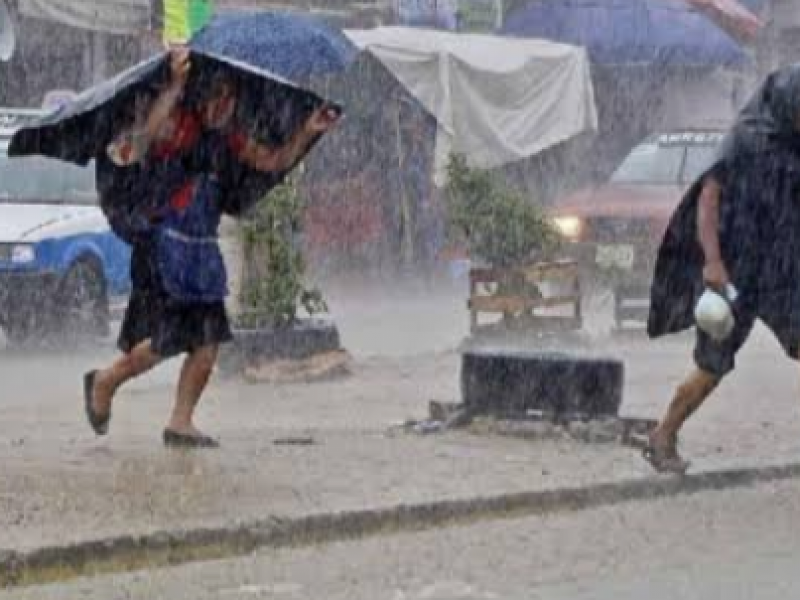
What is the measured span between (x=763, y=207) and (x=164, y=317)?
105 inches

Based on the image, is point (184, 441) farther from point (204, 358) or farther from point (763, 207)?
point (763, 207)

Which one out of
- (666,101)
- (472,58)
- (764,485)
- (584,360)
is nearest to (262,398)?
(584,360)

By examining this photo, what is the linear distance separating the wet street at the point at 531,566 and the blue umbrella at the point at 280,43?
12507 mm

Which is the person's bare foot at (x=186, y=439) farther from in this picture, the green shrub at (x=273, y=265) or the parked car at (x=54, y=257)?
the parked car at (x=54, y=257)

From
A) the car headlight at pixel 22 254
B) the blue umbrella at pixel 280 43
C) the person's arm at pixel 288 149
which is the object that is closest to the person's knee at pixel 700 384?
the person's arm at pixel 288 149

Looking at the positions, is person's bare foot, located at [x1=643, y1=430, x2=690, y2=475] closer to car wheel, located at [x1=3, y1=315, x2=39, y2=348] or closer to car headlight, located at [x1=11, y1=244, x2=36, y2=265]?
car headlight, located at [x1=11, y1=244, x2=36, y2=265]

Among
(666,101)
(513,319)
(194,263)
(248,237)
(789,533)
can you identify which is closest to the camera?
(789,533)

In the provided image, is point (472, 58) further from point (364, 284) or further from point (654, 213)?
point (654, 213)

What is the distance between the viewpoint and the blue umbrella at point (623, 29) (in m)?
28.1

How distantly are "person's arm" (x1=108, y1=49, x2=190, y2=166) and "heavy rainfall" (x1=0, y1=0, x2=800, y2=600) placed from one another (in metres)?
0.01

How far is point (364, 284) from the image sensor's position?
2502 cm

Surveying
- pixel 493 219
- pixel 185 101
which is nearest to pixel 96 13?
pixel 493 219

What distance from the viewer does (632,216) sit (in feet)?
63.1

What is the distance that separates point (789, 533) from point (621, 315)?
938 centimetres
